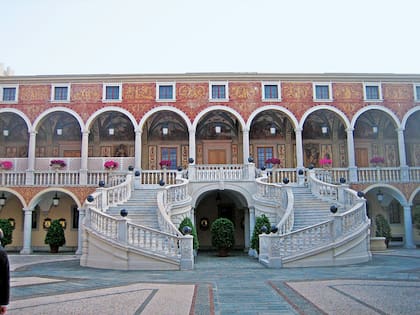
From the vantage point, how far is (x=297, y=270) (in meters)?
12.4

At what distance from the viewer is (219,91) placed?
24156 mm

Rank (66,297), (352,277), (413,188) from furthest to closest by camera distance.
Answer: (413,188) < (352,277) < (66,297)

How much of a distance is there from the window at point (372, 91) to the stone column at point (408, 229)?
6.53m

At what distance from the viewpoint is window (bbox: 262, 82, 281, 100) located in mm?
24094

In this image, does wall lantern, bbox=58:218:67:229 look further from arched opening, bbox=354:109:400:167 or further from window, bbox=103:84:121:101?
arched opening, bbox=354:109:400:167

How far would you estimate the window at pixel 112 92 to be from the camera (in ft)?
78.5

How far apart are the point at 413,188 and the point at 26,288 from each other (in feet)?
67.7

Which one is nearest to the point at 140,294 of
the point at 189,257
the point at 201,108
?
the point at 189,257

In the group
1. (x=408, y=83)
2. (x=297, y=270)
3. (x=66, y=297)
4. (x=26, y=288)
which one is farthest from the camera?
(x=408, y=83)

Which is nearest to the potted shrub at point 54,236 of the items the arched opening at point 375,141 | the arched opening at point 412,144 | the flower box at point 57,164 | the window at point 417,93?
the flower box at point 57,164

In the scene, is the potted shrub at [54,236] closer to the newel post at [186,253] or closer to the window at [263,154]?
the newel post at [186,253]

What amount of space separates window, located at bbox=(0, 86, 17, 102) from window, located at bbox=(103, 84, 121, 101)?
526 centimetres

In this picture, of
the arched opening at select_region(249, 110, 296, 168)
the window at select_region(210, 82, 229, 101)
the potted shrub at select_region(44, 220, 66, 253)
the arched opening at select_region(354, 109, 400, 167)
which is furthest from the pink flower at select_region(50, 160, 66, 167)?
the arched opening at select_region(354, 109, 400, 167)

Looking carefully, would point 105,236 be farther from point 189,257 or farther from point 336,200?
point 336,200
